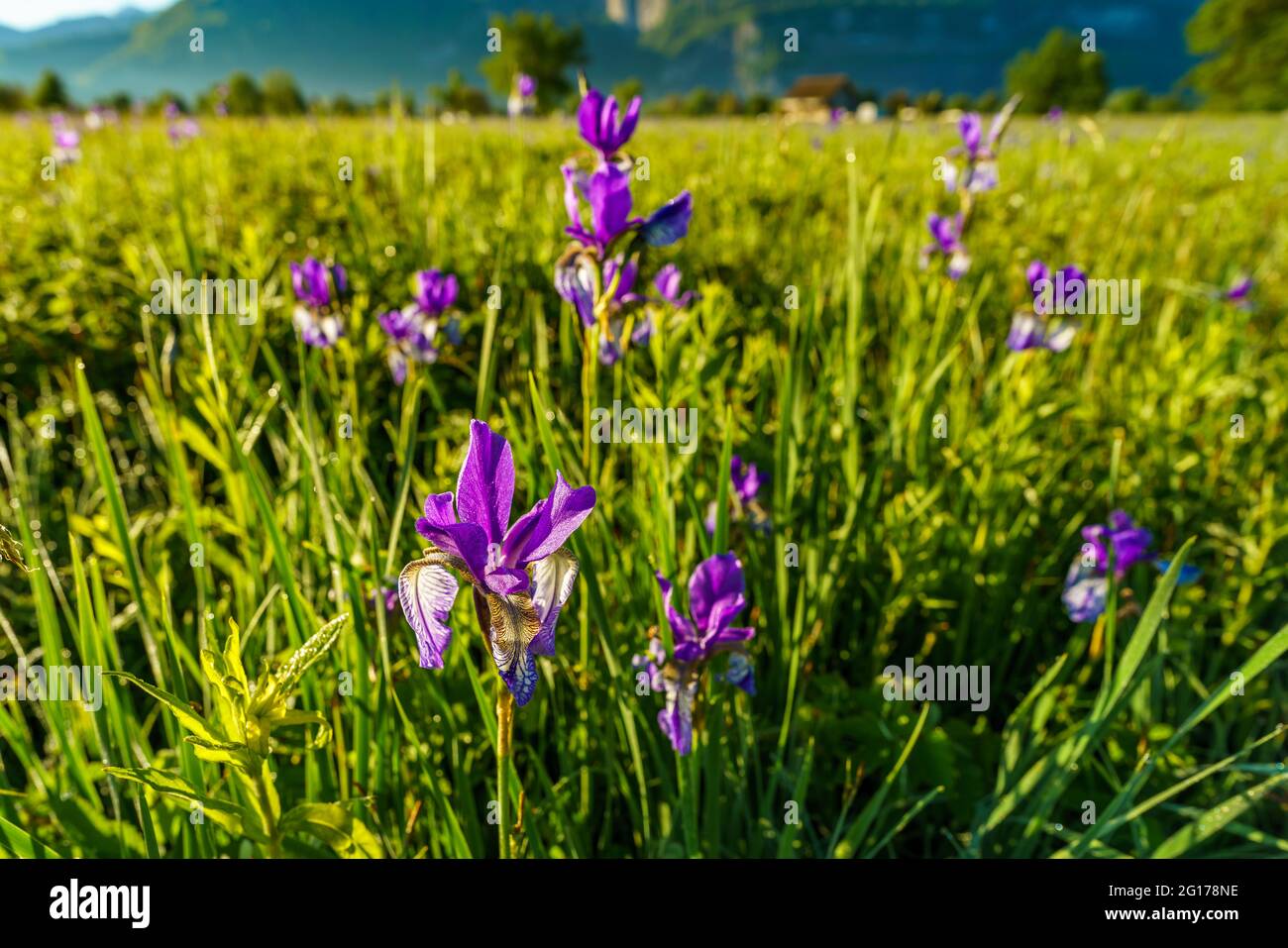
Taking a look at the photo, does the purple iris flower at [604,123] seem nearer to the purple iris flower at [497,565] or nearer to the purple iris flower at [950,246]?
the purple iris flower at [497,565]

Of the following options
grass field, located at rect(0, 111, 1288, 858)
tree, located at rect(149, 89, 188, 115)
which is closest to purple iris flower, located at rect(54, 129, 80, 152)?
grass field, located at rect(0, 111, 1288, 858)

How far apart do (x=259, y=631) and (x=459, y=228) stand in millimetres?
2123

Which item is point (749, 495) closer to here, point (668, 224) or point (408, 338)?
point (668, 224)

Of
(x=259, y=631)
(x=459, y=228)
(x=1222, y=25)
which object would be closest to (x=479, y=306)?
(x=459, y=228)

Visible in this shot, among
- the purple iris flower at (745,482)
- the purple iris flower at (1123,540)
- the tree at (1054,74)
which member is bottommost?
the purple iris flower at (1123,540)

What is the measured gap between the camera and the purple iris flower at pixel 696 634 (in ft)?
3.45

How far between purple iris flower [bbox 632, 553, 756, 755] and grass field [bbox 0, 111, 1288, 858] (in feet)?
0.22


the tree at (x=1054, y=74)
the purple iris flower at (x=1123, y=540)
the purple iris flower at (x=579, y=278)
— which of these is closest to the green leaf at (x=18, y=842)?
the purple iris flower at (x=579, y=278)

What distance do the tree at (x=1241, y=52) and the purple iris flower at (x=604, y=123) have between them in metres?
9.85

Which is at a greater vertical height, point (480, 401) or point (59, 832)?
point (480, 401)

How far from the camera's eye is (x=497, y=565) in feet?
2.46

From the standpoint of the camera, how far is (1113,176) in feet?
22.0

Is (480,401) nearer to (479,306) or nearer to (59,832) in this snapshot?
(59,832)
